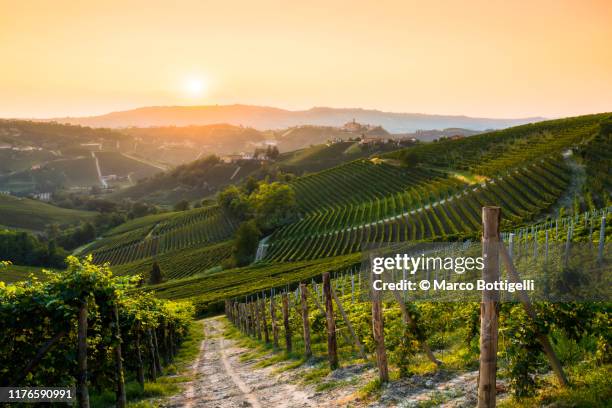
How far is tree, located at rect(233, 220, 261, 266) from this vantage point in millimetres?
96669

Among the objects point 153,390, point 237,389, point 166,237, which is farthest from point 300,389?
point 166,237

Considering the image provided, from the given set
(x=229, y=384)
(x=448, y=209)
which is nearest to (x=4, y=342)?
(x=229, y=384)

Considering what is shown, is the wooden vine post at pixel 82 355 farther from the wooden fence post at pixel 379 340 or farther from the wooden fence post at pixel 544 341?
the wooden fence post at pixel 544 341

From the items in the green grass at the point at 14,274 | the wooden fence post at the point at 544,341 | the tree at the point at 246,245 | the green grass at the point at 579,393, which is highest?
the wooden fence post at the point at 544,341

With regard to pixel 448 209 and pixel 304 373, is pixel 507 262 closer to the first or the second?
pixel 304 373

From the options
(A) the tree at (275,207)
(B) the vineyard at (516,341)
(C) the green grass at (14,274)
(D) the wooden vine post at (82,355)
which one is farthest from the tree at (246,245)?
(D) the wooden vine post at (82,355)

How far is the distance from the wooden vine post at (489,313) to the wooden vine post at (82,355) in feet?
25.3

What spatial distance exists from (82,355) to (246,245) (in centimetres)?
9044

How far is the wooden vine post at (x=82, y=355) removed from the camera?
9609 mm

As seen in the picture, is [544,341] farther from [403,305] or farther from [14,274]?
[14,274]

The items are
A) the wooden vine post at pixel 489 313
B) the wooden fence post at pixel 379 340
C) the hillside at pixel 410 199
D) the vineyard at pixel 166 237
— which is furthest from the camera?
the vineyard at pixel 166 237

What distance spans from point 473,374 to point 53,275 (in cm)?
923

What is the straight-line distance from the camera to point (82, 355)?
383 inches

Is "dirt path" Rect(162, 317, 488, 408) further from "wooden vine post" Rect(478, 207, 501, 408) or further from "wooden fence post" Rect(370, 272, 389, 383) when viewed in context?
"wooden vine post" Rect(478, 207, 501, 408)
